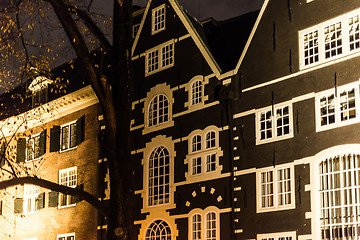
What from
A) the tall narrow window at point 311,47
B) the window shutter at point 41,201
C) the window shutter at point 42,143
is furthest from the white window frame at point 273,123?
the window shutter at point 42,143

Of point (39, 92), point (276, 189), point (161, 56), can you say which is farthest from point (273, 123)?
point (39, 92)

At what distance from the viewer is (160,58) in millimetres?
24953

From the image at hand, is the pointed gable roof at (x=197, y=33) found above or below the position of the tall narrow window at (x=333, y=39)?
above

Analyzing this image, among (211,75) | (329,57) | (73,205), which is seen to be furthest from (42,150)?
(329,57)

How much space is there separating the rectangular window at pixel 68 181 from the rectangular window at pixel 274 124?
12.1 m

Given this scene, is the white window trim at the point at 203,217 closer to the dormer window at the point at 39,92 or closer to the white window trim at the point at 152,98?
the white window trim at the point at 152,98

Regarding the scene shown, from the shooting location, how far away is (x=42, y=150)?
31.1 meters

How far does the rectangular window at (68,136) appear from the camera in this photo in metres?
29.3

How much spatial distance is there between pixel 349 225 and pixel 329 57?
5.54 m

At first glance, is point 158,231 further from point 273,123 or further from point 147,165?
point 273,123

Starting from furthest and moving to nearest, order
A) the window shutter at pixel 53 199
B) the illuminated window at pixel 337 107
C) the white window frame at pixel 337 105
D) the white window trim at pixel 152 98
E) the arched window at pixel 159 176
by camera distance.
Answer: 1. the window shutter at pixel 53 199
2. the white window trim at pixel 152 98
3. the arched window at pixel 159 176
4. the illuminated window at pixel 337 107
5. the white window frame at pixel 337 105

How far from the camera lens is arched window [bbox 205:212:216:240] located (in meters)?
21.1

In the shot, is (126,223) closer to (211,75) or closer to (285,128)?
(285,128)

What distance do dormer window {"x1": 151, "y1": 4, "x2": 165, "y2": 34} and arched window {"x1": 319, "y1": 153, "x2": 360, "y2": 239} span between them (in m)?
10.6
